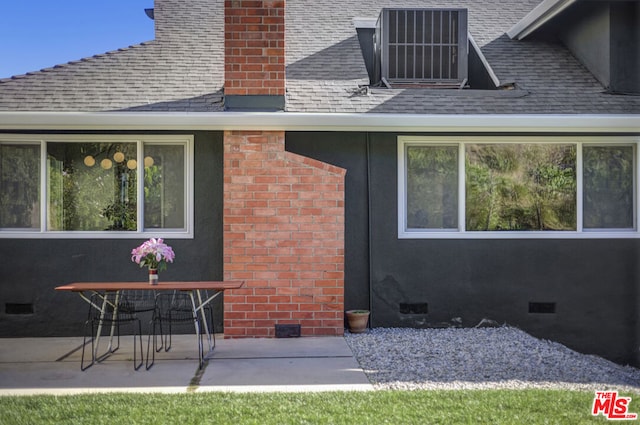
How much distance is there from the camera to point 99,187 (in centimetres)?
861

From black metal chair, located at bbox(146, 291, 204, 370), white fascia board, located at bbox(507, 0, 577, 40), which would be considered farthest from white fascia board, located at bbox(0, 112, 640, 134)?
white fascia board, located at bbox(507, 0, 577, 40)

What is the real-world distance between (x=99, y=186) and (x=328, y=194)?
310 cm

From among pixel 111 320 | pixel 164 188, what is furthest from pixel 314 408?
pixel 164 188

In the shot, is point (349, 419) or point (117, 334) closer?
point (349, 419)

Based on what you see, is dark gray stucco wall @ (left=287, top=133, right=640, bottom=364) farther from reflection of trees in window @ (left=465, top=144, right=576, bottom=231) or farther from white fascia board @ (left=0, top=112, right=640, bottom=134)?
white fascia board @ (left=0, top=112, right=640, bottom=134)

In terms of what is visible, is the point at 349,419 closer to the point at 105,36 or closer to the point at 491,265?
the point at 491,265

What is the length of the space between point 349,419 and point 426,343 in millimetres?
3024

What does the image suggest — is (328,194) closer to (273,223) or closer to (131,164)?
(273,223)

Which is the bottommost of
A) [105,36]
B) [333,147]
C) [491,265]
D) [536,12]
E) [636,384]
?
[636,384]

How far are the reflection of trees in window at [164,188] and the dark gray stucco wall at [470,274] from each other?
160 cm

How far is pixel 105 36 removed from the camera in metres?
17.5

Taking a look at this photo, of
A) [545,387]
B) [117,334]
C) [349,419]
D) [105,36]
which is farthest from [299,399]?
[105,36]

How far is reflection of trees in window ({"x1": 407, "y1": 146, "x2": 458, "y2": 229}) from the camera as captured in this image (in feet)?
29.0

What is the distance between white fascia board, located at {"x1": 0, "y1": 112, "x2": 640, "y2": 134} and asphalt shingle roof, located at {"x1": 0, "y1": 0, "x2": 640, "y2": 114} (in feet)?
0.90
